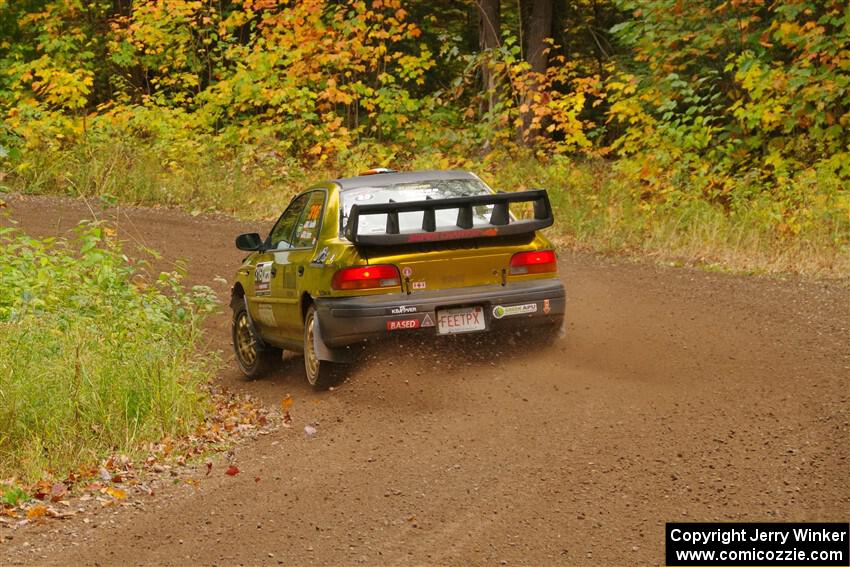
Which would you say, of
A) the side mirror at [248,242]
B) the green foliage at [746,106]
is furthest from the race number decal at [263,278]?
the green foliage at [746,106]

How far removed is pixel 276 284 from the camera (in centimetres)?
1068

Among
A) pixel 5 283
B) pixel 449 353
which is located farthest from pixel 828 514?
pixel 5 283

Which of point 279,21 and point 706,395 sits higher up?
point 279,21

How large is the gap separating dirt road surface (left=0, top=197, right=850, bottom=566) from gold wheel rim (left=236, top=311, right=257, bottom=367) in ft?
2.79

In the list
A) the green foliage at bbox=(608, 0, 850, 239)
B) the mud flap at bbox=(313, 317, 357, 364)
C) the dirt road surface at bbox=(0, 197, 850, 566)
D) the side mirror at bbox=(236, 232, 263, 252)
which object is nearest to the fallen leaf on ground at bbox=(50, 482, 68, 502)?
the dirt road surface at bbox=(0, 197, 850, 566)

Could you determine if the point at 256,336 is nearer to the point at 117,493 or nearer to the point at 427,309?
the point at 427,309

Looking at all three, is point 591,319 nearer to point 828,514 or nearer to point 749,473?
point 749,473

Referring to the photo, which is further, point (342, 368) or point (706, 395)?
point (342, 368)

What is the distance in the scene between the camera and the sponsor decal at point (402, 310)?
906 cm

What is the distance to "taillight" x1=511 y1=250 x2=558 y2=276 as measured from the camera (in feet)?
31.1

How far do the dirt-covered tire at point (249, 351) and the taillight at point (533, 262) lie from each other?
307 centimetres

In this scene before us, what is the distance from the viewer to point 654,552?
541 cm

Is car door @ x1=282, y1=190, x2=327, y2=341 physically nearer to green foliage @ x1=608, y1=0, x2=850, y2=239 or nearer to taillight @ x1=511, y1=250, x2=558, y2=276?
taillight @ x1=511, y1=250, x2=558, y2=276

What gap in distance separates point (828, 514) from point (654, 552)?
3.17 ft
